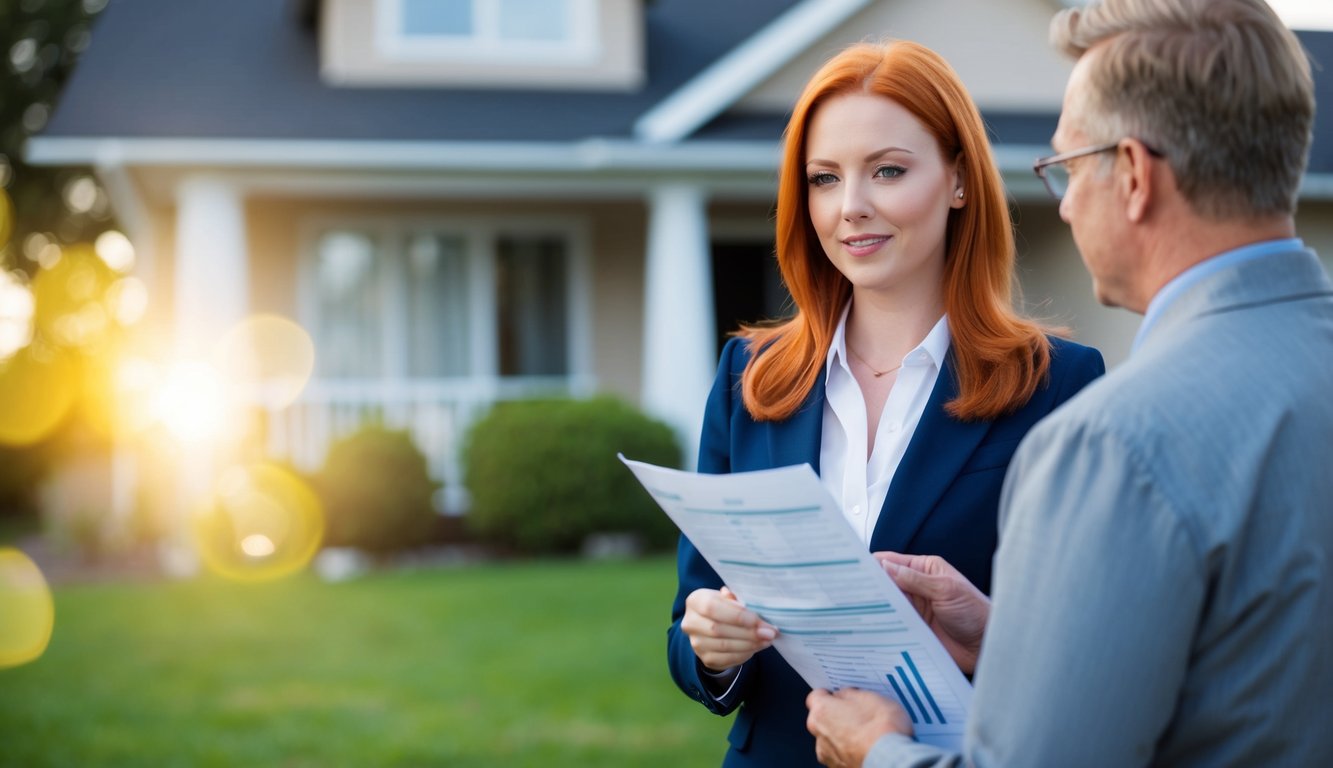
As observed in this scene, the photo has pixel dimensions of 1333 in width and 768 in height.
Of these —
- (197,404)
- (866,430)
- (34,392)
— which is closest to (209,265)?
(197,404)

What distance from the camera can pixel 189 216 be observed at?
1214 centimetres

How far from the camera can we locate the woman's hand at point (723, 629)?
2.07 m

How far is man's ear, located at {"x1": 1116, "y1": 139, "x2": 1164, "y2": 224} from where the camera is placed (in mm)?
1562

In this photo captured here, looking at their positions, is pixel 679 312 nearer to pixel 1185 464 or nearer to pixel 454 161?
pixel 454 161

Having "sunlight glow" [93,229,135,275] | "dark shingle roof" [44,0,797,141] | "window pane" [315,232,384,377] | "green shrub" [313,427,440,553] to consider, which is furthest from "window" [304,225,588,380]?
"sunlight glow" [93,229,135,275]

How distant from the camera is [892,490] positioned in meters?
2.30

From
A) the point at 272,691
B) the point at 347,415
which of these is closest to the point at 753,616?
the point at 272,691

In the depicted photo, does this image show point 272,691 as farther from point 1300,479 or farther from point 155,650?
point 1300,479

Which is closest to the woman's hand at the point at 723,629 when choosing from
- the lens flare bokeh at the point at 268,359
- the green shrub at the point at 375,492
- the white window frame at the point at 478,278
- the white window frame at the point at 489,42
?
the green shrub at the point at 375,492

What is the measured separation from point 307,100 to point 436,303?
92.1 inches

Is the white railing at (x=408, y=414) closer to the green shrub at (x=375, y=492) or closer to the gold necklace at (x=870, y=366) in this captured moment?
the green shrub at (x=375, y=492)

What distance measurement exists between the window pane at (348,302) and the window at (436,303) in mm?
10

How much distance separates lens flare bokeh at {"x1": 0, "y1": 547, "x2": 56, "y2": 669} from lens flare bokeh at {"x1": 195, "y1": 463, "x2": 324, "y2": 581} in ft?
4.35

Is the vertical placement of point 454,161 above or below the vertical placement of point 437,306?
above
